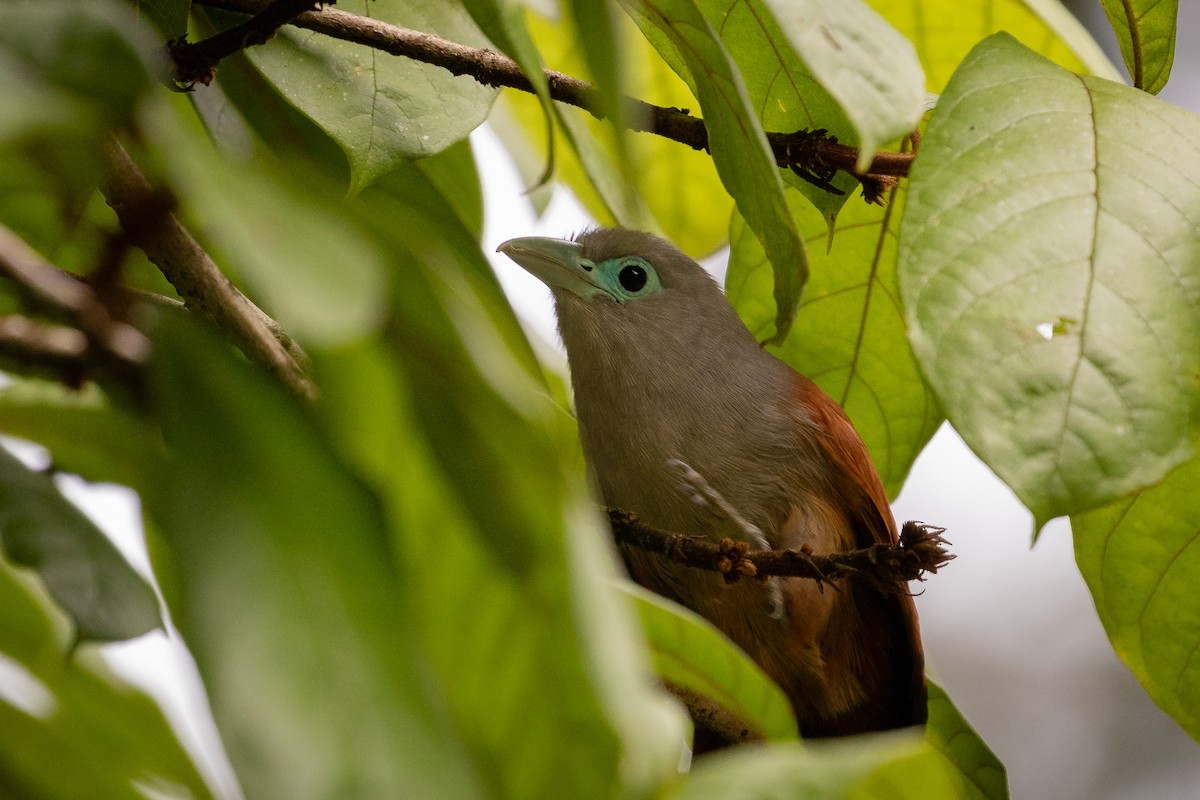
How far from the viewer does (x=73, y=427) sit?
1169mm

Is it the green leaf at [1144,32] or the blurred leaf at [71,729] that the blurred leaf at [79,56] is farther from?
the green leaf at [1144,32]

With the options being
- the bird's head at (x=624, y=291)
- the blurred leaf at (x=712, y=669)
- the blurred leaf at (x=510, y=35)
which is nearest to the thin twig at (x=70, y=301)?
the blurred leaf at (x=510, y=35)

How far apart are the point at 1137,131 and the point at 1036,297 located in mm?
252

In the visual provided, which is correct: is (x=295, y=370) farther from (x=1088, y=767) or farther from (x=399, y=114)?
(x=1088, y=767)

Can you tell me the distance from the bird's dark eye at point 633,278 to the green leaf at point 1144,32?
1046 millimetres

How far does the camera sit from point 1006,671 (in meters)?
6.14

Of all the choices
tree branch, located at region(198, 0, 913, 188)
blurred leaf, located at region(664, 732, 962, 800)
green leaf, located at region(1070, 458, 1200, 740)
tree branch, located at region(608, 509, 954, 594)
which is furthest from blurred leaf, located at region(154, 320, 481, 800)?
green leaf, located at region(1070, 458, 1200, 740)

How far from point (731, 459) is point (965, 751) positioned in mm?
615

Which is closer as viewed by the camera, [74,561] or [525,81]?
[74,561]

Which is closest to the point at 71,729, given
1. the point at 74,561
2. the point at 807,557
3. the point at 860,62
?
the point at 74,561

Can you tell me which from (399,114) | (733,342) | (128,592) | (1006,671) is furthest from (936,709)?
(1006,671)

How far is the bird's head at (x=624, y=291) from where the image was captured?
2.32m

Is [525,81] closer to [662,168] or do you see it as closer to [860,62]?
[860,62]

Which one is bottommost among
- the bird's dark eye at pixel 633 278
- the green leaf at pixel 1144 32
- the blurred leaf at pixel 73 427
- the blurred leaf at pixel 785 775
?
the blurred leaf at pixel 785 775
